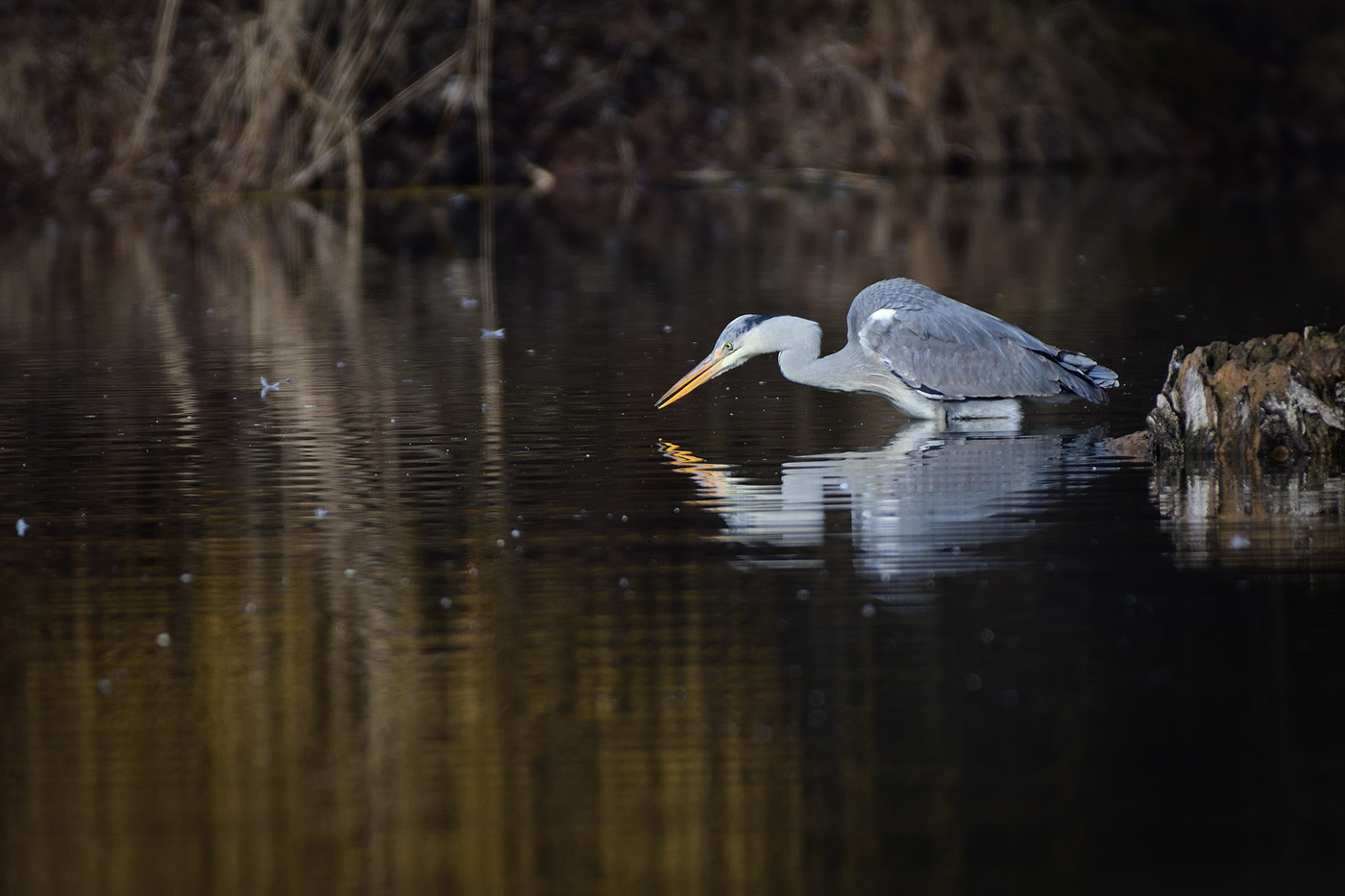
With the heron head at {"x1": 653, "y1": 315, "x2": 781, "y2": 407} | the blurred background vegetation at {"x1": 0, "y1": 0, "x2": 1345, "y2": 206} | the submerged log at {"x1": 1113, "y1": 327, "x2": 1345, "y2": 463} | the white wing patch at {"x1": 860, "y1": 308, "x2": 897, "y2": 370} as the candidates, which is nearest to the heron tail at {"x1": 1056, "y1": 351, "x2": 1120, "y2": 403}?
the white wing patch at {"x1": 860, "y1": 308, "x2": 897, "y2": 370}

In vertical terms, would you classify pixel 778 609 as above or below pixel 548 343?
below

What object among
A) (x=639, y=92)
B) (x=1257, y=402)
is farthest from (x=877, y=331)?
(x=639, y=92)

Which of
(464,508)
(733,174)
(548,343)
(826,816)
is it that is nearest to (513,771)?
(826,816)

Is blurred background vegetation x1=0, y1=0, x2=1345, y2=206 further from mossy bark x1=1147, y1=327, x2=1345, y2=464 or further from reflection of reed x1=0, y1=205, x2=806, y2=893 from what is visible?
mossy bark x1=1147, y1=327, x2=1345, y2=464

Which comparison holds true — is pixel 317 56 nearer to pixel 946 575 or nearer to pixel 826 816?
pixel 946 575

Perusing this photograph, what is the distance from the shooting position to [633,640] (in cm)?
553

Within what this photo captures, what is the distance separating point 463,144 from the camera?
29.6 m

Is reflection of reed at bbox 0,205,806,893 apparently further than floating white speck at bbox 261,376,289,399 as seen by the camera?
No

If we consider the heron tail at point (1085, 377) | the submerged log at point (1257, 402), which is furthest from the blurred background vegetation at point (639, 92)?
the submerged log at point (1257, 402)

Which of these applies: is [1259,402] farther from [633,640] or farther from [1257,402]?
[633,640]

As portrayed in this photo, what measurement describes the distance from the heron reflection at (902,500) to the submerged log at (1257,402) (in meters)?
0.45

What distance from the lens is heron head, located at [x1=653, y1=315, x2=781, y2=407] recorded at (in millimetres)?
9523

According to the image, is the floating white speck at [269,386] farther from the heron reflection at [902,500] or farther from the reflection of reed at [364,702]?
the heron reflection at [902,500]

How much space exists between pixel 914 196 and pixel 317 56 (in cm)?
819
